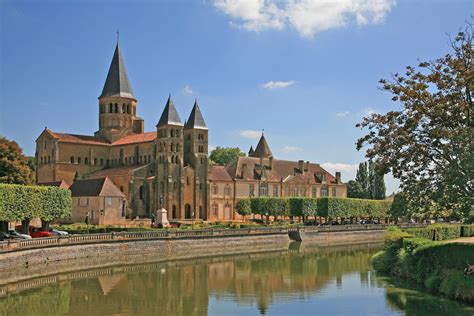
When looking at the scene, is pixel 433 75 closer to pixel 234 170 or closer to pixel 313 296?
pixel 313 296

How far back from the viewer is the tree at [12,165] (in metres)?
52.1

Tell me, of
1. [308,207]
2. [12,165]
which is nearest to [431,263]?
[12,165]

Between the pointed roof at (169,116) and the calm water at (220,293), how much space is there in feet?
119

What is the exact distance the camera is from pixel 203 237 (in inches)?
1961

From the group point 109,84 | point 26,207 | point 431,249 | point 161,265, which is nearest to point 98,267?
point 161,265

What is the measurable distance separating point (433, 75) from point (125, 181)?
54108 mm

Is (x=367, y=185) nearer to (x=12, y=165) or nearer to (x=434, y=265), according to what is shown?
(x=12, y=165)

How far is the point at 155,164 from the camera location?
254ft

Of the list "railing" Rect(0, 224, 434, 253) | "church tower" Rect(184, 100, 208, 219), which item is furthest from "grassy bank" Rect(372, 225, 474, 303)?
"church tower" Rect(184, 100, 208, 219)

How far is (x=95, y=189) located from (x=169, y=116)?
14.5 meters

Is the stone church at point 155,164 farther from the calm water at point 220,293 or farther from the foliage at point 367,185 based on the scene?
the calm water at point 220,293

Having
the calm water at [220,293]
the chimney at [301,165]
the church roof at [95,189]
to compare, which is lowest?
the calm water at [220,293]

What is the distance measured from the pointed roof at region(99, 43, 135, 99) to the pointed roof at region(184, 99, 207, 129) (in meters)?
10.6

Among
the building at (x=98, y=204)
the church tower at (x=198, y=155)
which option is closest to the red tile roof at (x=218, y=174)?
the church tower at (x=198, y=155)
